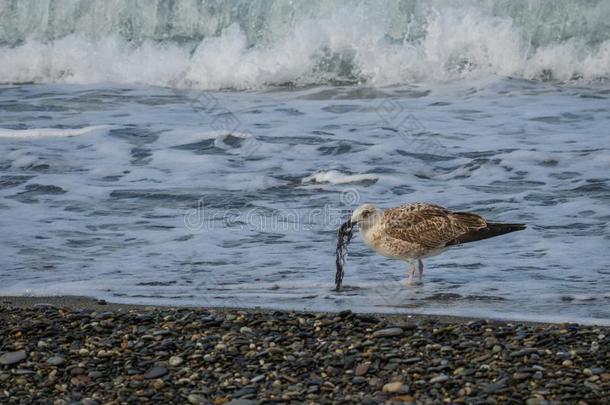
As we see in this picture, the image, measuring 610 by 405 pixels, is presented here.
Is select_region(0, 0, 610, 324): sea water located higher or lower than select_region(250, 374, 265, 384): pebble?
lower

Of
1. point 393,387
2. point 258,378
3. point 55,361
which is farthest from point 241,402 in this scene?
point 55,361

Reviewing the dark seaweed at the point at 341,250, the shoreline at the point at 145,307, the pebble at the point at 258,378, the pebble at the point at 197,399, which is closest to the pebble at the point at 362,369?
the pebble at the point at 258,378

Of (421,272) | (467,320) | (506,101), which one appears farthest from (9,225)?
(506,101)

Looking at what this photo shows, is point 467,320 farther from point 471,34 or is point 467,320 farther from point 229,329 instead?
point 471,34

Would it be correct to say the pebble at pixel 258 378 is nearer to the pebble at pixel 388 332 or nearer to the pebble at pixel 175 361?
the pebble at pixel 175 361

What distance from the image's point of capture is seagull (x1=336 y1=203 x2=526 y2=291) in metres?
8.14

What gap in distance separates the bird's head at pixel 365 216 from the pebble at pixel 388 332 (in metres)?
2.15

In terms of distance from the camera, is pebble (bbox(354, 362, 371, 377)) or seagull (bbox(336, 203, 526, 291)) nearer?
pebble (bbox(354, 362, 371, 377))

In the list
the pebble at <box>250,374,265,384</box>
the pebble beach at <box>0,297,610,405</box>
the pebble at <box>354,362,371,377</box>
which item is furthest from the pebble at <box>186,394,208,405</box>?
the pebble at <box>354,362,371,377</box>

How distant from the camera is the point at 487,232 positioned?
8141 millimetres

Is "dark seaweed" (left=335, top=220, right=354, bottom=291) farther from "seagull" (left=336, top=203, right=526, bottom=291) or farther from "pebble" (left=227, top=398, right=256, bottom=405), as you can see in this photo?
"pebble" (left=227, top=398, right=256, bottom=405)

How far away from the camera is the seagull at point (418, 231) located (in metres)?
8.14

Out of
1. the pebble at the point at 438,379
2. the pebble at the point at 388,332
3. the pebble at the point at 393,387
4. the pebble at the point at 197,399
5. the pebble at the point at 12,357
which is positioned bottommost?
the pebble at the point at 12,357

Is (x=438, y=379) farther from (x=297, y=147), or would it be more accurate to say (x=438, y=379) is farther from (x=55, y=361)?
(x=297, y=147)
